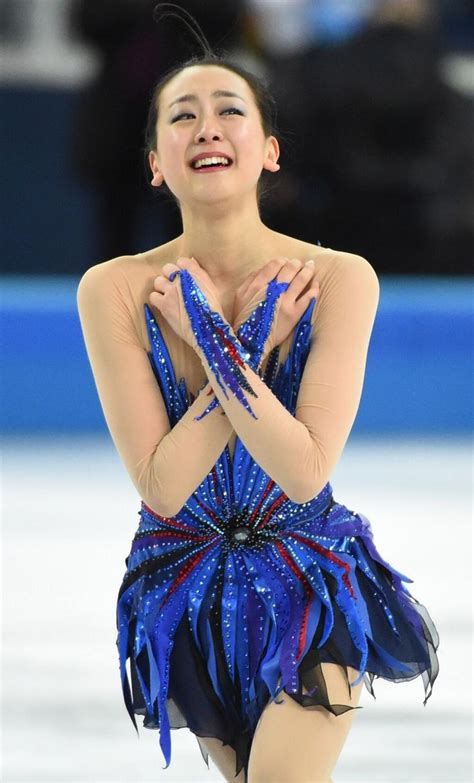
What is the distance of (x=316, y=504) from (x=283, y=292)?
0.99ft

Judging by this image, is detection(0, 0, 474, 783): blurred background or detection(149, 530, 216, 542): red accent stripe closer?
detection(149, 530, 216, 542): red accent stripe

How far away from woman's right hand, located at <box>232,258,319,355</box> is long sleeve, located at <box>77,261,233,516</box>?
0.43 ft

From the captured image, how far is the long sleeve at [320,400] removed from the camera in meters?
1.98

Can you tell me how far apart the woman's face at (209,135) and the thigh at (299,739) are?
666 millimetres

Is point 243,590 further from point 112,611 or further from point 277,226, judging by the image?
point 277,226

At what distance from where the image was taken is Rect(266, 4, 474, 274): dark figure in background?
7.56 meters

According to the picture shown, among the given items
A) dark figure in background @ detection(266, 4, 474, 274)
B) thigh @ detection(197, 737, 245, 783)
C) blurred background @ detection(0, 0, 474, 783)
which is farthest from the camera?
dark figure in background @ detection(266, 4, 474, 274)

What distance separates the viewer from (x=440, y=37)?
7742 millimetres

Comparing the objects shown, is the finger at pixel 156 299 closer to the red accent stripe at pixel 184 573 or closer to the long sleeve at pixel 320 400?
the long sleeve at pixel 320 400

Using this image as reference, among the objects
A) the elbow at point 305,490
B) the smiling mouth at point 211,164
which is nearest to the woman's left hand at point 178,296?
the smiling mouth at point 211,164

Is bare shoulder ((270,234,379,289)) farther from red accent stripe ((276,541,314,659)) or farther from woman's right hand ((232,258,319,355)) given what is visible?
red accent stripe ((276,541,314,659))

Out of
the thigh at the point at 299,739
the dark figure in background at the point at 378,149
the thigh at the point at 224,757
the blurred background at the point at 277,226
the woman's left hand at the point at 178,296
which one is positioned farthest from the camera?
the dark figure in background at the point at 378,149

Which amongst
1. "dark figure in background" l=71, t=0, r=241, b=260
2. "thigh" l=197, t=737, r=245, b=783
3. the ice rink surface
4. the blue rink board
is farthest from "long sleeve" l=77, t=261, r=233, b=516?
"dark figure in background" l=71, t=0, r=241, b=260

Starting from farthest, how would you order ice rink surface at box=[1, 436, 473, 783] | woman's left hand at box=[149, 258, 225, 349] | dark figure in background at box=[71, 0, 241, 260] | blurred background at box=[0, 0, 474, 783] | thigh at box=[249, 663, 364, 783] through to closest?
dark figure in background at box=[71, 0, 241, 260]
blurred background at box=[0, 0, 474, 783]
ice rink surface at box=[1, 436, 473, 783]
woman's left hand at box=[149, 258, 225, 349]
thigh at box=[249, 663, 364, 783]
